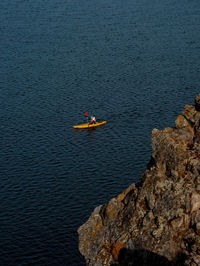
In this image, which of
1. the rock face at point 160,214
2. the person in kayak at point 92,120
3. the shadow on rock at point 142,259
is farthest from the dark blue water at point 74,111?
the shadow on rock at point 142,259

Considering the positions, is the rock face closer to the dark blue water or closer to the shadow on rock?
the shadow on rock

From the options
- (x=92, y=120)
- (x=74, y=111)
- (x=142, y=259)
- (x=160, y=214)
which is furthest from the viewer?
(x=74, y=111)

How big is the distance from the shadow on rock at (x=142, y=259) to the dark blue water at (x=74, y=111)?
28.3 metres

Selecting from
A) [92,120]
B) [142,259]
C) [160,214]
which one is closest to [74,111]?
[92,120]

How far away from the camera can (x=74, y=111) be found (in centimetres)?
11462

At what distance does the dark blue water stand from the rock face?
25631 millimetres

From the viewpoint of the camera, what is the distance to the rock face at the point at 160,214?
104 feet

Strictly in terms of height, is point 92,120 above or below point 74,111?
below

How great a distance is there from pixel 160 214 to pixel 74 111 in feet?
271

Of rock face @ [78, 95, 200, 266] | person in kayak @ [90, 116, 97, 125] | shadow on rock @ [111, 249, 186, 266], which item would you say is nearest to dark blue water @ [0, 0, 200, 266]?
person in kayak @ [90, 116, 97, 125]

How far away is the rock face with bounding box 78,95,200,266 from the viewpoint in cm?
3162

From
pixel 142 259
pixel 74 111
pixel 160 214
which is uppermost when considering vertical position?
pixel 74 111

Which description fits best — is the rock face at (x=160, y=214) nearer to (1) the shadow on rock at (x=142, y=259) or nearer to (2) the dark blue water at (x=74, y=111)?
(1) the shadow on rock at (x=142, y=259)

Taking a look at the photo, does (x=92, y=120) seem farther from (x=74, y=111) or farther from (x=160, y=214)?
(x=160, y=214)
